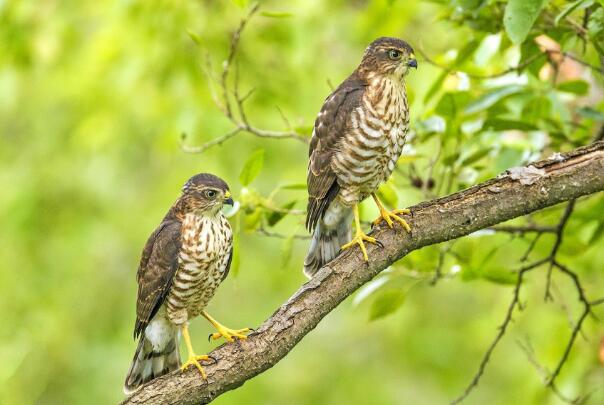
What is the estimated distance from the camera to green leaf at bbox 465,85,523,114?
4.88 m

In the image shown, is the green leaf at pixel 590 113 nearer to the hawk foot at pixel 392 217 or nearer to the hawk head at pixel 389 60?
the hawk head at pixel 389 60

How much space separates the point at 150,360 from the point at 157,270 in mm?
583

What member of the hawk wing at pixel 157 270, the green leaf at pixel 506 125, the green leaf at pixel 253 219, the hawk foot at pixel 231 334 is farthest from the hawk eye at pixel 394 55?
the hawk foot at pixel 231 334

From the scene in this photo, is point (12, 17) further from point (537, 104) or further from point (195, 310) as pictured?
point (537, 104)

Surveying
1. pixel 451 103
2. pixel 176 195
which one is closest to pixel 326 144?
pixel 451 103

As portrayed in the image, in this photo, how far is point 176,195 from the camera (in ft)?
29.4

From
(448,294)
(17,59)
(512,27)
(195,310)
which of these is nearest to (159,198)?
(17,59)

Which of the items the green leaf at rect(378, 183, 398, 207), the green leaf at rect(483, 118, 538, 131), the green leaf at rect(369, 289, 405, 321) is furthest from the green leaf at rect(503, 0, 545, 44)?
the green leaf at rect(369, 289, 405, 321)

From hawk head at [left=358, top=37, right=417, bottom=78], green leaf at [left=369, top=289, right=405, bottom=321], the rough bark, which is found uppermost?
hawk head at [left=358, top=37, right=417, bottom=78]

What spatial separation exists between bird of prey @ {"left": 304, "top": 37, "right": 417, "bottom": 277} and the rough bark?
48 centimetres

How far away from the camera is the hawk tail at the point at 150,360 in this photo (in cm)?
511

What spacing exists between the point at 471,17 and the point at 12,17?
13.9ft

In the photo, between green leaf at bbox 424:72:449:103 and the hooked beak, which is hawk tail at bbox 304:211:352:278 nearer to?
the hooked beak

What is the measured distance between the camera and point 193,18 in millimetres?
7629
